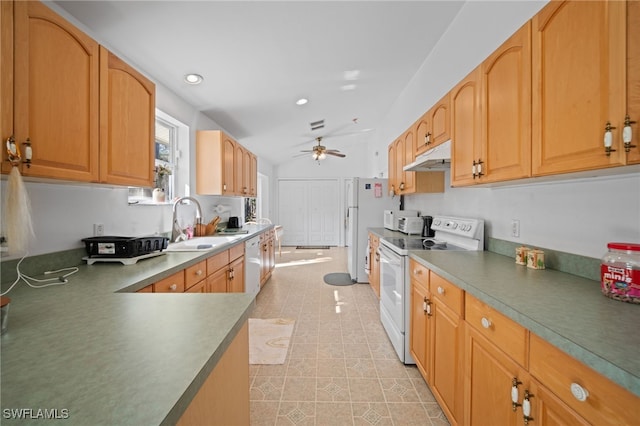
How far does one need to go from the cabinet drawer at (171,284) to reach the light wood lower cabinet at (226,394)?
0.74 m

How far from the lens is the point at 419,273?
1859 mm

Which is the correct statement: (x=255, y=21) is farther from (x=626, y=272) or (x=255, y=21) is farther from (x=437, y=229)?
(x=626, y=272)

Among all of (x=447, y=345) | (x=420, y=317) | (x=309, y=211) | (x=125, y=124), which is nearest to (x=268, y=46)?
(x=125, y=124)

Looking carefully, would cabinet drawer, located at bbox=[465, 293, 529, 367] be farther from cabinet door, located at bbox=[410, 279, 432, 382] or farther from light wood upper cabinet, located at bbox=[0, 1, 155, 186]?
light wood upper cabinet, located at bbox=[0, 1, 155, 186]

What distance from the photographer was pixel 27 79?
1.09 meters

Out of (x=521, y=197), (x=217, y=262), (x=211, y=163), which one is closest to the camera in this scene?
(x=521, y=197)

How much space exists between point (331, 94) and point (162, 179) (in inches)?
96.5

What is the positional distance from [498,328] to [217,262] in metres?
1.99

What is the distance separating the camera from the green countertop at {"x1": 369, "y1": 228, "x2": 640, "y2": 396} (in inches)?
Answer: 24.8

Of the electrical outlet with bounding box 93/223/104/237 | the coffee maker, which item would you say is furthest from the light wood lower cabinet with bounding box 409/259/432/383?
the electrical outlet with bounding box 93/223/104/237

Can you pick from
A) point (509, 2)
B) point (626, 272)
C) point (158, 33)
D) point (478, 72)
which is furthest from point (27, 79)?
point (509, 2)

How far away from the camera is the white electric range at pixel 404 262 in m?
2.07

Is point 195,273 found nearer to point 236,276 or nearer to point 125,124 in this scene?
point 236,276

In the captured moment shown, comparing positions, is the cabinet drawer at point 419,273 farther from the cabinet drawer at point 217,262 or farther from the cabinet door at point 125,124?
the cabinet door at point 125,124
